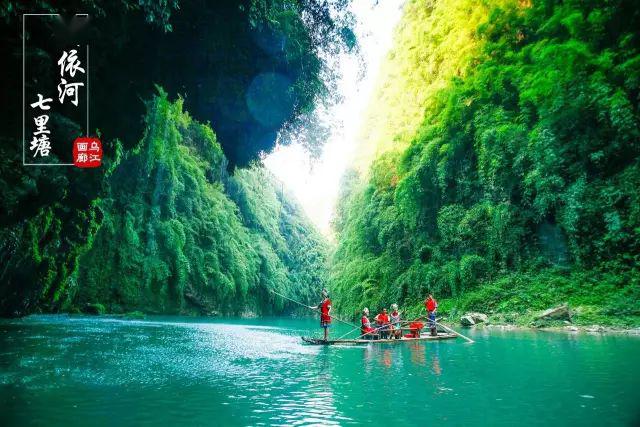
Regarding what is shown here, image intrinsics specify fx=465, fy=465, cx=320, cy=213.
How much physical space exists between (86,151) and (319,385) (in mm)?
7676

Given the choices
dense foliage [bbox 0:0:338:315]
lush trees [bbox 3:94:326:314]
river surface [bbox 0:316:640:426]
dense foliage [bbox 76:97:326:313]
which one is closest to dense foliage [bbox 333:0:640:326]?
river surface [bbox 0:316:640:426]

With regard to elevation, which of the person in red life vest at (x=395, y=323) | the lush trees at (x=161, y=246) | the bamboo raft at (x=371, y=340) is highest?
the lush trees at (x=161, y=246)

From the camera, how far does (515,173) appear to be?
19500mm

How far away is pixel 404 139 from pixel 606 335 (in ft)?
54.2

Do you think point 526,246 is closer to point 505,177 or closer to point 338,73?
point 505,177

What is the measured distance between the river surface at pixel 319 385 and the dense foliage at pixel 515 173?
589cm

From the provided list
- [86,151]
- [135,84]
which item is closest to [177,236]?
[135,84]

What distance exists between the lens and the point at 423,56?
28750 mm

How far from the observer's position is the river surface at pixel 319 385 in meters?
5.18

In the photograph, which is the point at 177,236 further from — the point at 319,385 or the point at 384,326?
the point at 319,385

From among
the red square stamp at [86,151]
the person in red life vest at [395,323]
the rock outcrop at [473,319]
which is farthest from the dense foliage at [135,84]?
the rock outcrop at [473,319]

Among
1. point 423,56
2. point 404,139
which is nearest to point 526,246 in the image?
point 404,139

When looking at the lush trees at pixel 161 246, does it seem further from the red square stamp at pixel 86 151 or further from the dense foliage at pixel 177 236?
the red square stamp at pixel 86 151

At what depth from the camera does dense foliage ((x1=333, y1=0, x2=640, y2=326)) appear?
16.3 meters
